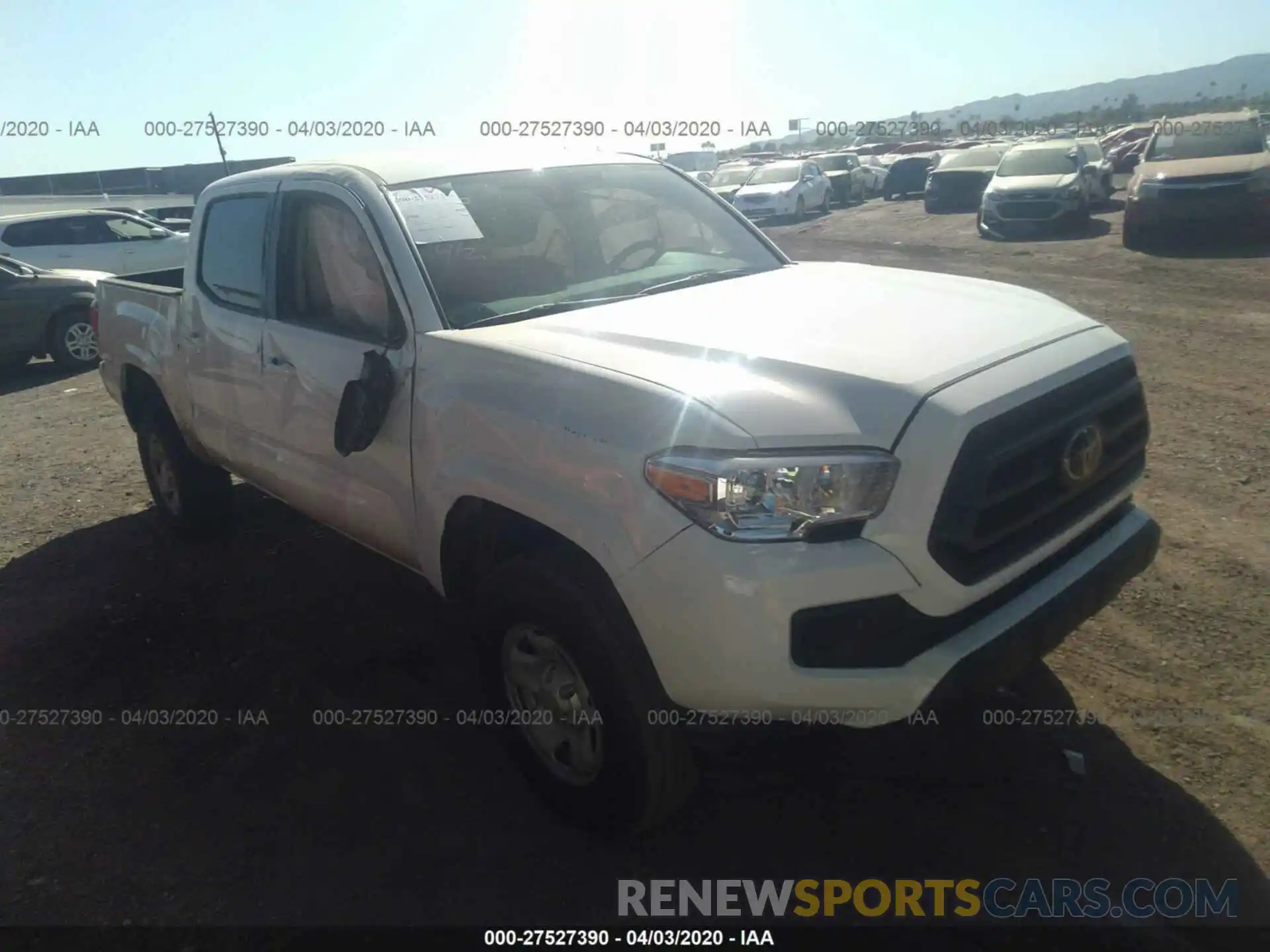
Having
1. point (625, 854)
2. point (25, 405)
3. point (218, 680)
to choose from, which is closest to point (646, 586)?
point (625, 854)

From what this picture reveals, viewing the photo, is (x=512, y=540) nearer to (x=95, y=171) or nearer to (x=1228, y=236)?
(x=1228, y=236)

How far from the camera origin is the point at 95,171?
121 feet

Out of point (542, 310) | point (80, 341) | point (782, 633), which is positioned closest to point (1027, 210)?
point (80, 341)

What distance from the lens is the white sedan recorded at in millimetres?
23875

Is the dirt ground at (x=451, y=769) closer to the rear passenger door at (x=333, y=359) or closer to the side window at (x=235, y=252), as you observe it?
the rear passenger door at (x=333, y=359)

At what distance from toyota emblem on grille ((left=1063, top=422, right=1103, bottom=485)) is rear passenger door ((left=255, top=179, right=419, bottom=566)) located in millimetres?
1968

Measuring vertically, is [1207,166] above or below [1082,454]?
above

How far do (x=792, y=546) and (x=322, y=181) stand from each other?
2456 millimetres

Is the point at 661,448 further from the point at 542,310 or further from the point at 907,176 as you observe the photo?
the point at 907,176

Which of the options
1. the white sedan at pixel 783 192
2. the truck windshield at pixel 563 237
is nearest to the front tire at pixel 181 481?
the truck windshield at pixel 563 237

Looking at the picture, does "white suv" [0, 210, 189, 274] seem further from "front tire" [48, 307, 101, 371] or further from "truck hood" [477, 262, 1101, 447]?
"truck hood" [477, 262, 1101, 447]

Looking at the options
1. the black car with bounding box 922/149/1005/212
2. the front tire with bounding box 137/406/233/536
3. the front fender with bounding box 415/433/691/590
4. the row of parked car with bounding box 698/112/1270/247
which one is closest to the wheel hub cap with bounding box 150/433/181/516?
the front tire with bounding box 137/406/233/536

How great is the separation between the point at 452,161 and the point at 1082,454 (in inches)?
99.4

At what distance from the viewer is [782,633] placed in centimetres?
225
